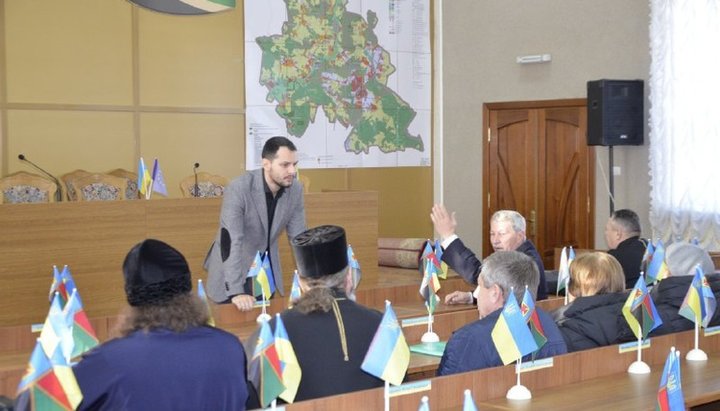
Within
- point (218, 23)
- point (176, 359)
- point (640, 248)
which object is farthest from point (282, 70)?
point (176, 359)

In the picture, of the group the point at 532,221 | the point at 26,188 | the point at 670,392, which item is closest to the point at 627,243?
the point at 670,392

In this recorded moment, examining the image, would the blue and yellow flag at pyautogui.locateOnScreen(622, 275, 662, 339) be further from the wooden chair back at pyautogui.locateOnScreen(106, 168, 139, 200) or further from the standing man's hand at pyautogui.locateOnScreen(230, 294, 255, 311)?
the wooden chair back at pyautogui.locateOnScreen(106, 168, 139, 200)

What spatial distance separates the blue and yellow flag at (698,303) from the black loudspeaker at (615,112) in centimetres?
461

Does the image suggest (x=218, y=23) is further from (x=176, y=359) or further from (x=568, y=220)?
(x=176, y=359)

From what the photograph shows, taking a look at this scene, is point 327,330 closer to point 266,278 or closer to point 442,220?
point 266,278

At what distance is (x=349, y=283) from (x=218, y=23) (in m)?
6.46

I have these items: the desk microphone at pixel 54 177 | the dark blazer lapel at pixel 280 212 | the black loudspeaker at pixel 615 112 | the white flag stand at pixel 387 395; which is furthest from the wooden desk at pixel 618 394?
the desk microphone at pixel 54 177

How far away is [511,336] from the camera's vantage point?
342 cm

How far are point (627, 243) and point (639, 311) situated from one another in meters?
2.01

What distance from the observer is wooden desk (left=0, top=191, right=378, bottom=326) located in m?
5.91

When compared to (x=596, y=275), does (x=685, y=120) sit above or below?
above

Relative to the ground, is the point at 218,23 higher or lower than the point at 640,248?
higher

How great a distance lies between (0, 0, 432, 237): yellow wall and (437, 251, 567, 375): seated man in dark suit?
18.1 feet

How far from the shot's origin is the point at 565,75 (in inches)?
386
